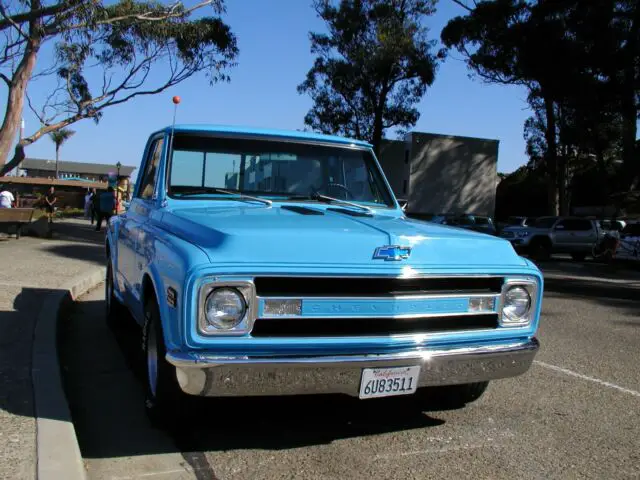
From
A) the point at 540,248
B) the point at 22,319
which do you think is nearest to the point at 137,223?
the point at 22,319

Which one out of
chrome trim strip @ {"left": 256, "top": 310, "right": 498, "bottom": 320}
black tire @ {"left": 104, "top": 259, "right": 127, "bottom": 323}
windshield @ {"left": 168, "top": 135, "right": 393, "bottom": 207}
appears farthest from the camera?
black tire @ {"left": 104, "top": 259, "right": 127, "bottom": 323}

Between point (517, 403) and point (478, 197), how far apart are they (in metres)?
41.1

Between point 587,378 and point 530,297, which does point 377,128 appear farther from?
point 530,297

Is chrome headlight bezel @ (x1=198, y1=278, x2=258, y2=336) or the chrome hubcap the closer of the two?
chrome headlight bezel @ (x1=198, y1=278, x2=258, y2=336)

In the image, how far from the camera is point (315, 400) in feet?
15.0

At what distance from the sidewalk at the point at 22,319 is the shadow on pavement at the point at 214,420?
368mm

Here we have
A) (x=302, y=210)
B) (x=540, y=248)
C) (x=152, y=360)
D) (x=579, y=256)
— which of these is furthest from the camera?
(x=579, y=256)

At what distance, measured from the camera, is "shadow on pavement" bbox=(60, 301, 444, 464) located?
12.1ft

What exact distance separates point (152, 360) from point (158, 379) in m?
0.38

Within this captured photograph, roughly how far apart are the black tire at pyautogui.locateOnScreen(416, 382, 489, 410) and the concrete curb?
2414 millimetres

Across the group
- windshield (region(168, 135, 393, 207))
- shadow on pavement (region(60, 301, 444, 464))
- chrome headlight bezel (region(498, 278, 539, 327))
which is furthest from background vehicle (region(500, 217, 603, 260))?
chrome headlight bezel (region(498, 278, 539, 327))

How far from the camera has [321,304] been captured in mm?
3195

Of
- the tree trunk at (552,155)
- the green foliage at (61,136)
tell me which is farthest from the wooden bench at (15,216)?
the green foliage at (61,136)

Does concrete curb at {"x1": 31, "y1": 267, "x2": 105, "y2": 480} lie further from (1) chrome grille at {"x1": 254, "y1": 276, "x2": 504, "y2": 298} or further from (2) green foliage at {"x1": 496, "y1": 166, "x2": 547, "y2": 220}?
(2) green foliage at {"x1": 496, "y1": 166, "x2": 547, "y2": 220}
